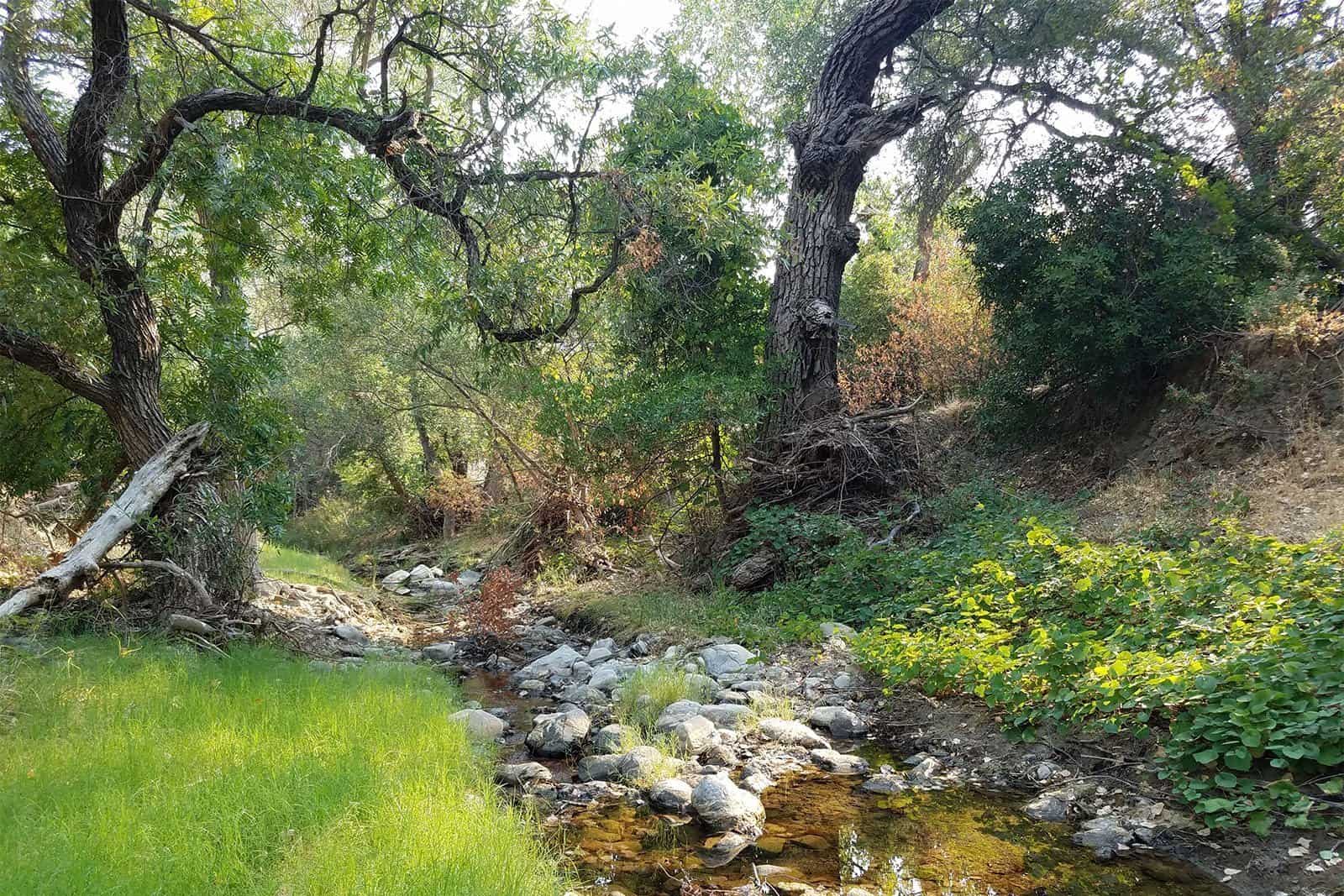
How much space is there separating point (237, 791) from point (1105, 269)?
29.8ft

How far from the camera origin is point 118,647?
557 centimetres

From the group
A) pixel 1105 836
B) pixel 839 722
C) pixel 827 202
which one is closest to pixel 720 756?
pixel 839 722

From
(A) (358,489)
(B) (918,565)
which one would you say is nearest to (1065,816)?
(B) (918,565)

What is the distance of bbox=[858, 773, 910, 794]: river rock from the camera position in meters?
4.29

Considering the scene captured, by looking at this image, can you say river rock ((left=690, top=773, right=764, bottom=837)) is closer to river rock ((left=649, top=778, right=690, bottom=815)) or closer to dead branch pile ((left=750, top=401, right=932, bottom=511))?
river rock ((left=649, top=778, right=690, bottom=815))

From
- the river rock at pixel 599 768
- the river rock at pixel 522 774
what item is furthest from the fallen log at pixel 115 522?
the river rock at pixel 599 768

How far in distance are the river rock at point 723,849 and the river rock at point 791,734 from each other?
49.6 inches

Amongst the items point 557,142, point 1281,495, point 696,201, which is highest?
point 557,142

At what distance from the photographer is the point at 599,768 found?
4.69 m

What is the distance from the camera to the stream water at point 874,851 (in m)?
3.23

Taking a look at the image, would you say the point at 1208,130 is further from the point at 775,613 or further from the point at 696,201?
the point at 775,613

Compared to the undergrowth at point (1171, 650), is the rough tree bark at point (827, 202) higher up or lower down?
higher up

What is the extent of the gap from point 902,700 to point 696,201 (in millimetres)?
4323

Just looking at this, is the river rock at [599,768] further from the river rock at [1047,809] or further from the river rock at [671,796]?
the river rock at [1047,809]
